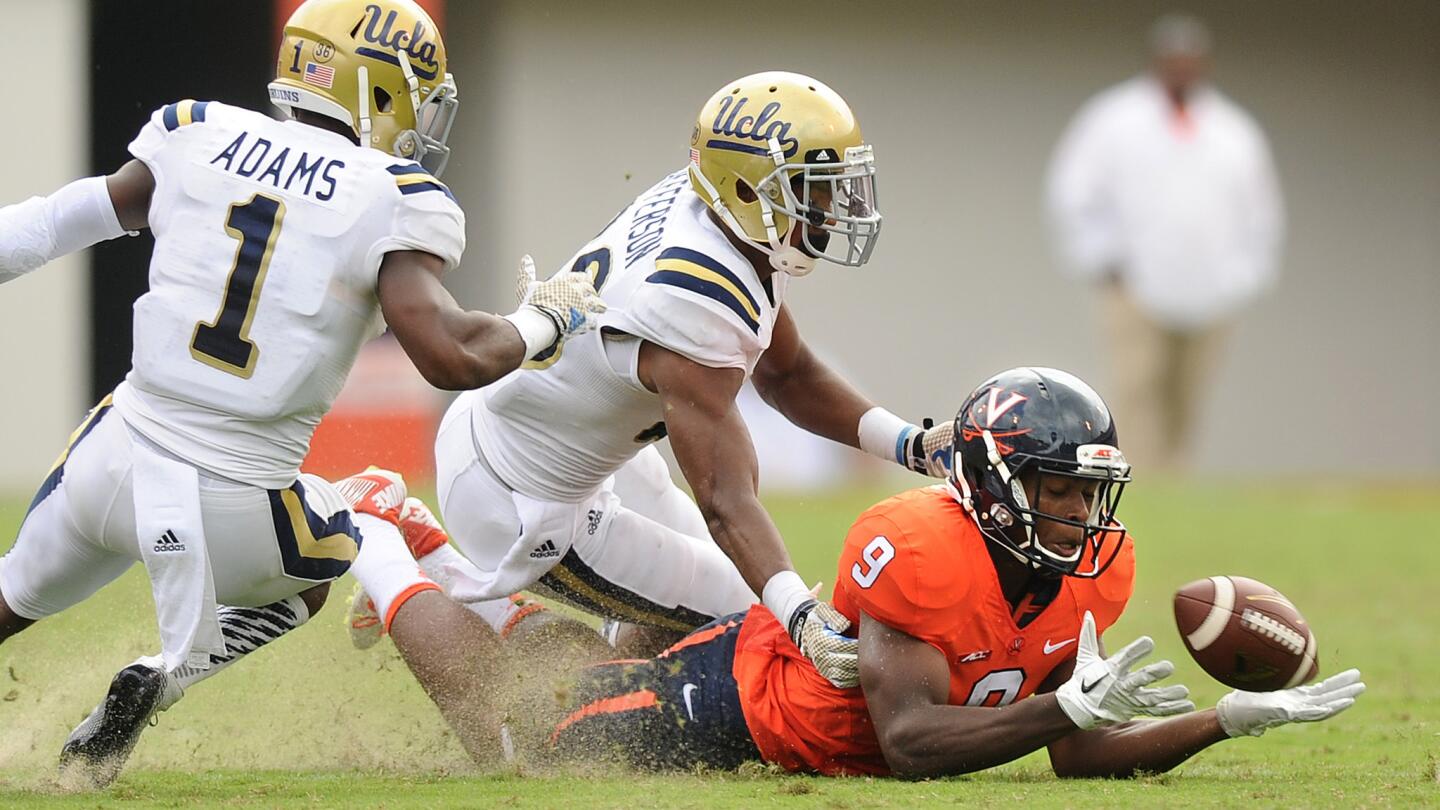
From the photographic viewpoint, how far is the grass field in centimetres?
426

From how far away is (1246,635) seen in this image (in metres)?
4.36

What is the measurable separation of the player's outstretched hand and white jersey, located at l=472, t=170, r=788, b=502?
0.53 feet

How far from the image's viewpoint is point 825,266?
667 inches

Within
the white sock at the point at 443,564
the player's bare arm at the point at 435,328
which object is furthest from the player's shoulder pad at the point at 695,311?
the white sock at the point at 443,564

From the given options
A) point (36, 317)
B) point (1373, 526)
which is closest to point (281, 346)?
point (1373, 526)

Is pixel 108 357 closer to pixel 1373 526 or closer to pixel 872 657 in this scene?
pixel 1373 526

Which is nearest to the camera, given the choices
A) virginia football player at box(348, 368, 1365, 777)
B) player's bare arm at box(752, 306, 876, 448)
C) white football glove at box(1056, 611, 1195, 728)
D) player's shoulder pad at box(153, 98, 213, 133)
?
white football glove at box(1056, 611, 1195, 728)

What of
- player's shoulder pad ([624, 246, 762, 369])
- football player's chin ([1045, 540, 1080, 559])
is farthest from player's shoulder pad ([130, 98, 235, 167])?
football player's chin ([1045, 540, 1080, 559])

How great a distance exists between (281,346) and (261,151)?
1.55ft

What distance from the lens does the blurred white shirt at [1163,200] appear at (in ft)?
46.8

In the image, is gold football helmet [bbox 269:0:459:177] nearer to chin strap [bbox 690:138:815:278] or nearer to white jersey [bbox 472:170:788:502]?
white jersey [bbox 472:170:788:502]

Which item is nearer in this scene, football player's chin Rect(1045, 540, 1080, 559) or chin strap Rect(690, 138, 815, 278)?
football player's chin Rect(1045, 540, 1080, 559)

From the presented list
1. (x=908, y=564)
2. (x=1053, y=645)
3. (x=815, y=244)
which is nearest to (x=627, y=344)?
(x=815, y=244)

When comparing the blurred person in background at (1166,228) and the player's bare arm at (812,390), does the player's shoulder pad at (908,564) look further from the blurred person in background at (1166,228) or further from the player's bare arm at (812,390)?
the blurred person in background at (1166,228)
